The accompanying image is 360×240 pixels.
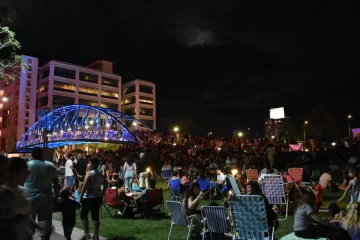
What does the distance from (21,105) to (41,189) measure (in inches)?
3240

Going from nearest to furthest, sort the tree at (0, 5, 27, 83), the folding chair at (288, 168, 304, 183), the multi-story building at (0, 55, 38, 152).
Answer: the folding chair at (288, 168, 304, 183)
the tree at (0, 5, 27, 83)
the multi-story building at (0, 55, 38, 152)

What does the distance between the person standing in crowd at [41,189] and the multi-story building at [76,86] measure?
72.7m

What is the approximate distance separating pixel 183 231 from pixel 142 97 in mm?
90347

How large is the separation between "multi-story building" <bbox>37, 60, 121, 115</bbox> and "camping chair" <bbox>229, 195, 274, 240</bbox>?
245 ft

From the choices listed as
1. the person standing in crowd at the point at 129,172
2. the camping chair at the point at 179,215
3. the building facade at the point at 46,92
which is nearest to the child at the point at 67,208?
the camping chair at the point at 179,215

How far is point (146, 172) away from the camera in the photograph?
15.4 metres

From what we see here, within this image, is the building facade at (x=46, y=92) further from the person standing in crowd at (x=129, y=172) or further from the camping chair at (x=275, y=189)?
the camping chair at (x=275, y=189)

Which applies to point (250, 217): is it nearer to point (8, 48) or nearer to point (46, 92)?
point (8, 48)

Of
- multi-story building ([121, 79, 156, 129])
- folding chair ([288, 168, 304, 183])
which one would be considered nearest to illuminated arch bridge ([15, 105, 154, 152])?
folding chair ([288, 168, 304, 183])

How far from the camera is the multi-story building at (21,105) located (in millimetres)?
78750

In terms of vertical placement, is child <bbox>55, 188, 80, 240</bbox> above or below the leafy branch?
below

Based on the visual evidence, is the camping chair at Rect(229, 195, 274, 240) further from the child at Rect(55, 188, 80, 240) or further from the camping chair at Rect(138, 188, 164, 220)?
the camping chair at Rect(138, 188, 164, 220)

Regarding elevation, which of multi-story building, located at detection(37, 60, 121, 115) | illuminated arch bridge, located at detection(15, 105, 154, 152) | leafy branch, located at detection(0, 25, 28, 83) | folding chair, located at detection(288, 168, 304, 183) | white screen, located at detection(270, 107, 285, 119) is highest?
multi-story building, located at detection(37, 60, 121, 115)

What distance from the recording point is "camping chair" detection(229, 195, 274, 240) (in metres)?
5.26
